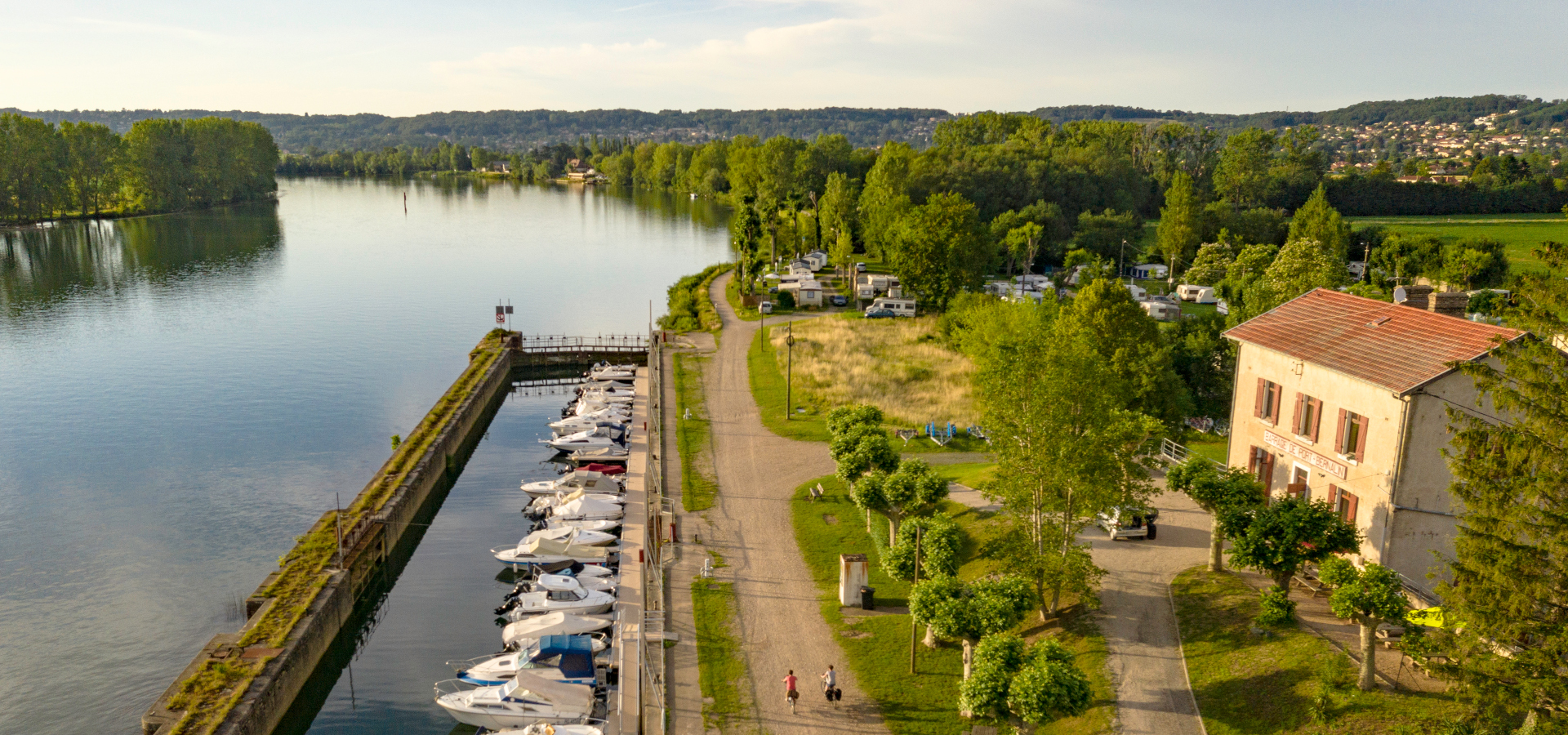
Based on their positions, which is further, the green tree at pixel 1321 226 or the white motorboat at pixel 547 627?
the green tree at pixel 1321 226

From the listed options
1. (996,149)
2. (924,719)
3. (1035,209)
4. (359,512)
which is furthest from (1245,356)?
(996,149)

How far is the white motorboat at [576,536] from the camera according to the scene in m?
38.1

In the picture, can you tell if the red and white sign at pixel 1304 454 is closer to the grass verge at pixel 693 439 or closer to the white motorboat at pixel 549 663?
the grass verge at pixel 693 439

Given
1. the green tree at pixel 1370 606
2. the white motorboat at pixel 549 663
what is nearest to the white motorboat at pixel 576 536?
the white motorboat at pixel 549 663

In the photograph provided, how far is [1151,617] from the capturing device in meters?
27.8

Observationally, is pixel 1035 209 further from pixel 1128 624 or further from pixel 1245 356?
pixel 1128 624

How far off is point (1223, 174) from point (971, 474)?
115 m

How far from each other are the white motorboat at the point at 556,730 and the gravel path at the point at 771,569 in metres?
4.27

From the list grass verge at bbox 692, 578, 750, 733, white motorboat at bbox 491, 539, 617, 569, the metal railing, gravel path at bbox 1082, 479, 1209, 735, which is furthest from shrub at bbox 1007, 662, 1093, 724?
the metal railing

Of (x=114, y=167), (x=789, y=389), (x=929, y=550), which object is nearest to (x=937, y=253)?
(x=789, y=389)

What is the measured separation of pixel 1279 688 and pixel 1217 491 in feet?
25.4

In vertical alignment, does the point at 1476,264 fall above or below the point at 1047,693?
above

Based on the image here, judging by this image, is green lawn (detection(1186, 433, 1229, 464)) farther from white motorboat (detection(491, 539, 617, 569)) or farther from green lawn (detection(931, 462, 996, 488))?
white motorboat (detection(491, 539, 617, 569))

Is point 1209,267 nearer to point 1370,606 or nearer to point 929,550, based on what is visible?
point 929,550
